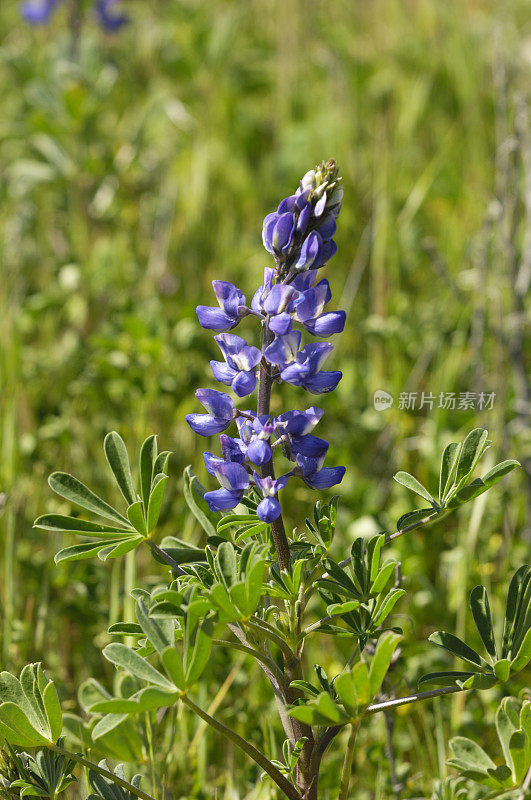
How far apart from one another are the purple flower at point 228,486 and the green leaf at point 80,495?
0.19 metres

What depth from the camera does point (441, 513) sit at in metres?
1.10

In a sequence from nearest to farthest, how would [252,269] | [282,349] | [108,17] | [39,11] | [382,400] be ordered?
[282,349]
[382,400]
[252,269]
[39,11]
[108,17]

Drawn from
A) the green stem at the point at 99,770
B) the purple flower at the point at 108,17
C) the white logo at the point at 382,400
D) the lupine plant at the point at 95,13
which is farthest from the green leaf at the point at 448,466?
the purple flower at the point at 108,17

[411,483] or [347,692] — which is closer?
[347,692]

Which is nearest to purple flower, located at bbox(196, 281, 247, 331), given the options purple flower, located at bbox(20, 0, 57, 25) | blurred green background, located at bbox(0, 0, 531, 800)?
blurred green background, located at bbox(0, 0, 531, 800)

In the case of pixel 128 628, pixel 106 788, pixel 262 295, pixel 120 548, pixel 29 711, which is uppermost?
pixel 262 295

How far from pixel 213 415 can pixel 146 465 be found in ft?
0.55

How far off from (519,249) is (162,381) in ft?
4.20

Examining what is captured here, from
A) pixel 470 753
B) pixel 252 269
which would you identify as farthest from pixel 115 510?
pixel 252 269

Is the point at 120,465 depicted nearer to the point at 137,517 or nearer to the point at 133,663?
the point at 137,517

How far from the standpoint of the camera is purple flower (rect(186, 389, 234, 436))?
41.6 inches

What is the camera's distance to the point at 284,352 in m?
1.00

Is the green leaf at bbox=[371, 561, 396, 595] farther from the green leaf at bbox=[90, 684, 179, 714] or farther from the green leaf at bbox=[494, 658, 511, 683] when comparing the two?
the green leaf at bbox=[90, 684, 179, 714]

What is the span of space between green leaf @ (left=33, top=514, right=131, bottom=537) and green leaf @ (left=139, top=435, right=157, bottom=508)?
0.19 ft
